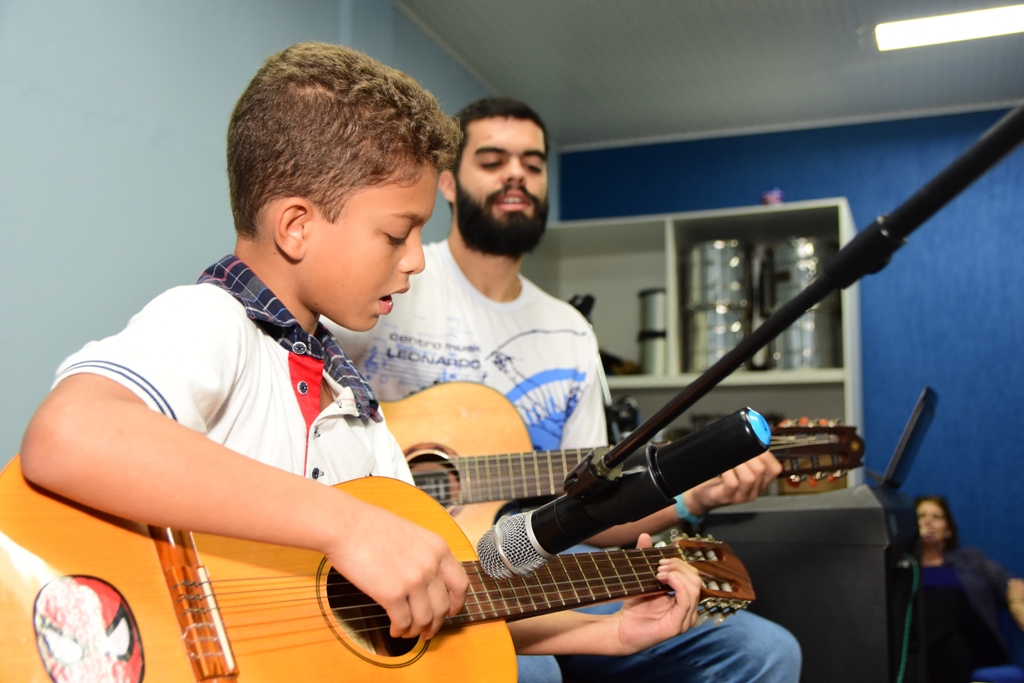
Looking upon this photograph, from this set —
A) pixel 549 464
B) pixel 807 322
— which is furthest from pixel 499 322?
pixel 807 322

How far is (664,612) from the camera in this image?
144 cm

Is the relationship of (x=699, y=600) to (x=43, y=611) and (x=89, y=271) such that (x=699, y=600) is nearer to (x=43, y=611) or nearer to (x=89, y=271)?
(x=43, y=611)

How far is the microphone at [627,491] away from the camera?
70 centimetres

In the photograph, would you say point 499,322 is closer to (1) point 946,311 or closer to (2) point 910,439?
(2) point 910,439

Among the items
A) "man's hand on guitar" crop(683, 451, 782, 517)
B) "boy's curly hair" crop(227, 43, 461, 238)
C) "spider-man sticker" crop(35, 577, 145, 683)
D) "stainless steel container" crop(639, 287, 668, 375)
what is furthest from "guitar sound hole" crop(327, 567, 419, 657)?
"stainless steel container" crop(639, 287, 668, 375)

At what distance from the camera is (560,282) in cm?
Answer: 484

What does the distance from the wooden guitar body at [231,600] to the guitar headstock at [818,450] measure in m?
0.91

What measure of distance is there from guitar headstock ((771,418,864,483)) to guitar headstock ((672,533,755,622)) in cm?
32

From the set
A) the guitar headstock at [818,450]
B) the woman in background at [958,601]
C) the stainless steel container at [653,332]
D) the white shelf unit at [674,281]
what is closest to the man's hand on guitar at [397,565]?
the guitar headstock at [818,450]

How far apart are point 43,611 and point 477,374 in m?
1.57

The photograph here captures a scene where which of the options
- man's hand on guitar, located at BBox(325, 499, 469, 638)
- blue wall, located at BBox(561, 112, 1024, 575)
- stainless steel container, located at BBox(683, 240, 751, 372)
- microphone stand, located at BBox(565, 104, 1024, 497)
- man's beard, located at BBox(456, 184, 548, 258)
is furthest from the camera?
blue wall, located at BBox(561, 112, 1024, 575)

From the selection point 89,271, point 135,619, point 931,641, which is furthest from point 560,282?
point 135,619

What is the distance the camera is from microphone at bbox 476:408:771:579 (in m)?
0.70

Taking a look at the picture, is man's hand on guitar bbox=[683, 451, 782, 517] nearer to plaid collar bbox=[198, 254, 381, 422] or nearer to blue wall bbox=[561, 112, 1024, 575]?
plaid collar bbox=[198, 254, 381, 422]
